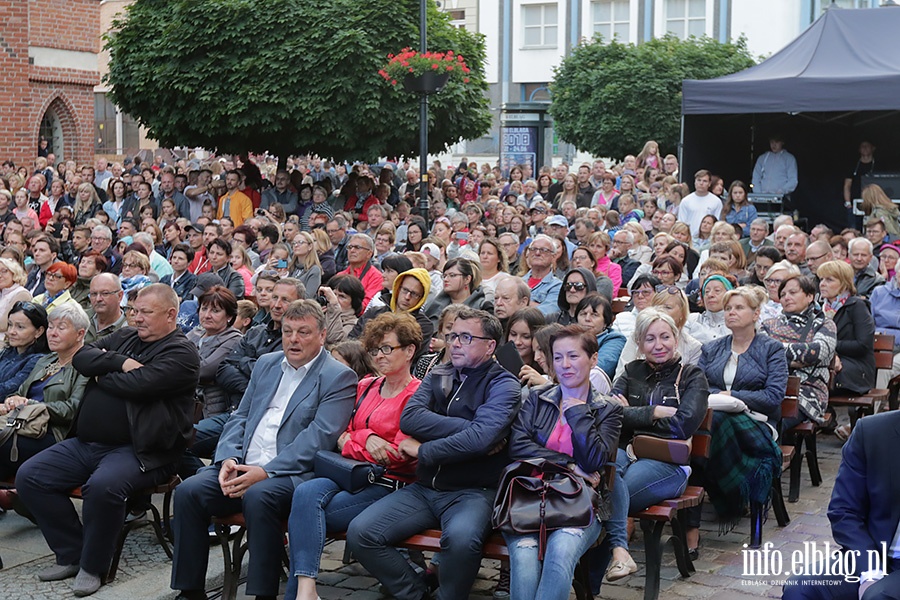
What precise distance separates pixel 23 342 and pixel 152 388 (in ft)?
4.90

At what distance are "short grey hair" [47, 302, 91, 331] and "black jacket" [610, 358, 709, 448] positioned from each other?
127 inches

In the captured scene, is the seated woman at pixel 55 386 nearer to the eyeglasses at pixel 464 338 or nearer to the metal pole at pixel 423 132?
the eyeglasses at pixel 464 338

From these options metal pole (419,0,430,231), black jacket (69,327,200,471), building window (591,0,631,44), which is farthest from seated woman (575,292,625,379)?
building window (591,0,631,44)

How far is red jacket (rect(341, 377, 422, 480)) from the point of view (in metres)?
6.06

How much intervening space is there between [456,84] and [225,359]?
11.2 meters

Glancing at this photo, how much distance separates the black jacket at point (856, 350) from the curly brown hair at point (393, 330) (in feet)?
13.1

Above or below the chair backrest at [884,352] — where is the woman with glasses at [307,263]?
above

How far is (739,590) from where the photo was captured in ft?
20.1

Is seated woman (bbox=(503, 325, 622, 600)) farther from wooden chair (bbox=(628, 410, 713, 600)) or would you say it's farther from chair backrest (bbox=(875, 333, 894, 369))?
chair backrest (bbox=(875, 333, 894, 369))

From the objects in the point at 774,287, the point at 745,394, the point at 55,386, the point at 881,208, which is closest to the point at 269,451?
the point at 55,386

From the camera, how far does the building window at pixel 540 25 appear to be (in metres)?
50.8

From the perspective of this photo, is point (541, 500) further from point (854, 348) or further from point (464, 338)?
point (854, 348)

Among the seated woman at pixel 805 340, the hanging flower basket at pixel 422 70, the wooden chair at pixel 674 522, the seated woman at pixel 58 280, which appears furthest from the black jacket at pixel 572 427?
the hanging flower basket at pixel 422 70

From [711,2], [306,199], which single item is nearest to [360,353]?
[306,199]
